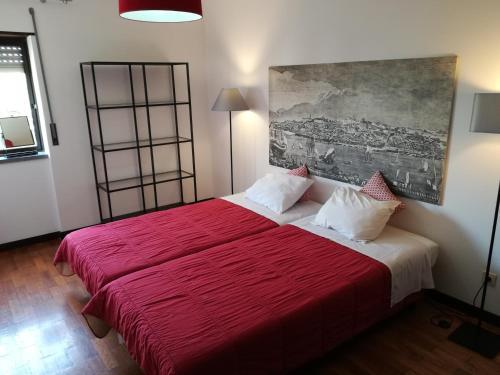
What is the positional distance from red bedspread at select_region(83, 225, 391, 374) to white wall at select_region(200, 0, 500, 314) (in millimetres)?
701

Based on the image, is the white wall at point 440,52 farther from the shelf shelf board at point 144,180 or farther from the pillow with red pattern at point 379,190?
the shelf shelf board at point 144,180

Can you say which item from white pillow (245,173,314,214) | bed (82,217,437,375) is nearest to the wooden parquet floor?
bed (82,217,437,375)

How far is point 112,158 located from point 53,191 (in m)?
0.71

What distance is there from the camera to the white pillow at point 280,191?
11.3 feet

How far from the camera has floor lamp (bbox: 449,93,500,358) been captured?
2047 millimetres

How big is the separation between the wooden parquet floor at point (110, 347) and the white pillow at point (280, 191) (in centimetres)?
129

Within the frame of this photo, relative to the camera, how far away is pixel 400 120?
111 inches

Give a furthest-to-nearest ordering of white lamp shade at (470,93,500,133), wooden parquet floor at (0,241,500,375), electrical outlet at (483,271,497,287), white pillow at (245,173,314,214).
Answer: white pillow at (245,173,314,214)
electrical outlet at (483,271,497,287)
wooden parquet floor at (0,241,500,375)
white lamp shade at (470,93,500,133)

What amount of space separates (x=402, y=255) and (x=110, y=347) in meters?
2.04

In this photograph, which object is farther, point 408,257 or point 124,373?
point 408,257

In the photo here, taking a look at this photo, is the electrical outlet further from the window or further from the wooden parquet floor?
the window

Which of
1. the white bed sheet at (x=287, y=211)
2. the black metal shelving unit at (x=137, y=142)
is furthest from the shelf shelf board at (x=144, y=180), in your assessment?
the white bed sheet at (x=287, y=211)

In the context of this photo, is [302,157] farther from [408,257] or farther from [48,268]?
[48,268]

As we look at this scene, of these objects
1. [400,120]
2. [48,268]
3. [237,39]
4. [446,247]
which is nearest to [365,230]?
[446,247]
